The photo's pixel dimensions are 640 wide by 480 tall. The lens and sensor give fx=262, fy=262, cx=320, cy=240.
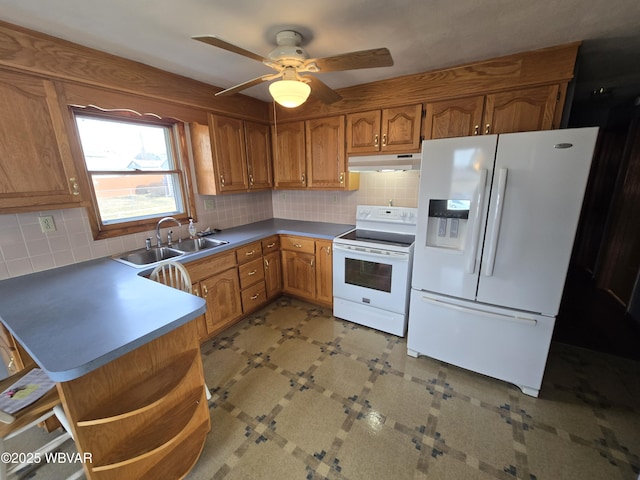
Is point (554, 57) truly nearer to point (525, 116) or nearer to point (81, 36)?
point (525, 116)

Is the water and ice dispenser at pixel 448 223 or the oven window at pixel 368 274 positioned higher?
the water and ice dispenser at pixel 448 223

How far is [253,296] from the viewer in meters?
2.83

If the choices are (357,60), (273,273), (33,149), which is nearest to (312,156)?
(273,273)

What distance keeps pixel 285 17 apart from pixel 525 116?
1.82 metres

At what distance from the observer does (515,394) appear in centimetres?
184

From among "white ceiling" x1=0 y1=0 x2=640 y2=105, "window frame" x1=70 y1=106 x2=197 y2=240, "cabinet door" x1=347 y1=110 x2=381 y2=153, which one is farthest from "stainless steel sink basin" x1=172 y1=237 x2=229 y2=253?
"cabinet door" x1=347 y1=110 x2=381 y2=153

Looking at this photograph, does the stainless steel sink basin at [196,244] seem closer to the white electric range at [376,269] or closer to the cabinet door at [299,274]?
the cabinet door at [299,274]

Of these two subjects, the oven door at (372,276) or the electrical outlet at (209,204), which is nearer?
the oven door at (372,276)

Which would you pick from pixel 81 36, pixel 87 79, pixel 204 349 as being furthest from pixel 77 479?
pixel 81 36

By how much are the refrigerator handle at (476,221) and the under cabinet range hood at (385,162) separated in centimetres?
67

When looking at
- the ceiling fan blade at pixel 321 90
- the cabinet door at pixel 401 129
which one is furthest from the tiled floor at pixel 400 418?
the ceiling fan blade at pixel 321 90

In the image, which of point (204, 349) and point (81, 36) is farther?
point (204, 349)

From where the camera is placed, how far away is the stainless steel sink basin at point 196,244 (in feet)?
8.26

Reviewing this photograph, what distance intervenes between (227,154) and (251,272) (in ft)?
4.13
